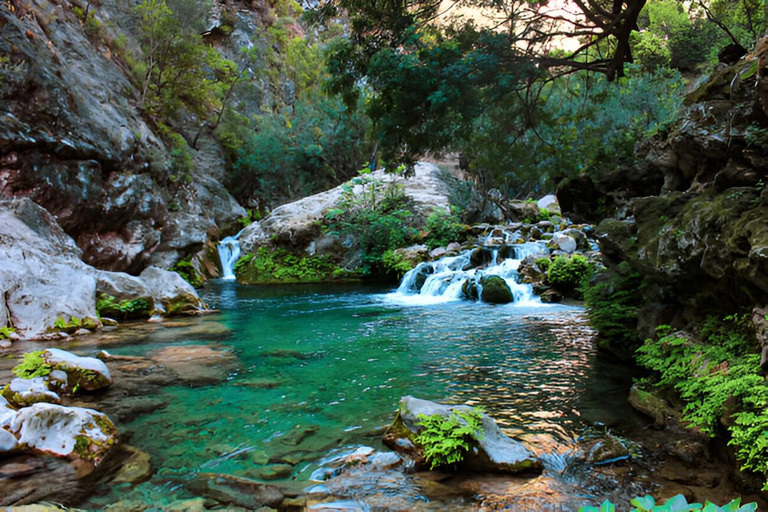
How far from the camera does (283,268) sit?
21953 millimetres

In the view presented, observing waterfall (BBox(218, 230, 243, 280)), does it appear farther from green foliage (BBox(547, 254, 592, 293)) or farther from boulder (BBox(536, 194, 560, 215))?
boulder (BBox(536, 194, 560, 215))

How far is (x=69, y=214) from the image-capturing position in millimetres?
12594

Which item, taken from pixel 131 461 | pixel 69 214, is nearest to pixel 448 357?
pixel 131 461

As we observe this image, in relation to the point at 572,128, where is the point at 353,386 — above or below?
below

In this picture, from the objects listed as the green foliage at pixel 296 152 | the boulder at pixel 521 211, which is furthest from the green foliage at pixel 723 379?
the green foliage at pixel 296 152

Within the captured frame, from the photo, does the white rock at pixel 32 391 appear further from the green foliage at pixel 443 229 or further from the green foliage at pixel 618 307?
the green foliage at pixel 443 229

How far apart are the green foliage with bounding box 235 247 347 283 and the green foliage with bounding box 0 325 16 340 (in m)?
12.9

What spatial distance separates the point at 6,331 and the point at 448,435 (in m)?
8.24

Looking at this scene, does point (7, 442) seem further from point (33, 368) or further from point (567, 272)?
point (567, 272)

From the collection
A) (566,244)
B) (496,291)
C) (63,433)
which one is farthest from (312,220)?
(63,433)

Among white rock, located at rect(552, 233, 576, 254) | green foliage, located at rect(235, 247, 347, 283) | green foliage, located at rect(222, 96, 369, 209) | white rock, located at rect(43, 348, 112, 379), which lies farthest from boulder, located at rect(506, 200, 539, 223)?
white rock, located at rect(43, 348, 112, 379)

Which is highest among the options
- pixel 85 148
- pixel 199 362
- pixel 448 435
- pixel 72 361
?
pixel 85 148

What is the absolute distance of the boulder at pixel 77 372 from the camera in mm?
5652

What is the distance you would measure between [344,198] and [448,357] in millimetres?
15976
